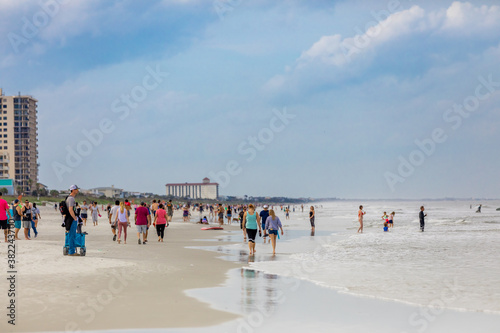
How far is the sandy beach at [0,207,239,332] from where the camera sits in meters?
7.66

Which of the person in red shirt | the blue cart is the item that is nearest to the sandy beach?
the blue cart

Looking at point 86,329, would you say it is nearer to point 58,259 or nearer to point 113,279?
point 113,279

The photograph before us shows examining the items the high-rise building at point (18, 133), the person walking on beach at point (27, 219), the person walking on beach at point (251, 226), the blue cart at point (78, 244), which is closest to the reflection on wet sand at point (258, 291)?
the person walking on beach at point (251, 226)

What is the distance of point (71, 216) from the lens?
43.2 ft

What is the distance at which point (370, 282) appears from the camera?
12.0 meters

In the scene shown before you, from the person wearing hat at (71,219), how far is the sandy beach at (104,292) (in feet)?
1.51

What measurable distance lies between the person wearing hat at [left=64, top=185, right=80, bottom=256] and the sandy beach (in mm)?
460

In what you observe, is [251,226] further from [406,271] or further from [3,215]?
[3,215]

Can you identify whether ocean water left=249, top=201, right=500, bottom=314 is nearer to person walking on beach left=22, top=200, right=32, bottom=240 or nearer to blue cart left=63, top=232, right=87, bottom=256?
blue cart left=63, top=232, right=87, bottom=256

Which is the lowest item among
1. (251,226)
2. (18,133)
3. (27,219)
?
(251,226)

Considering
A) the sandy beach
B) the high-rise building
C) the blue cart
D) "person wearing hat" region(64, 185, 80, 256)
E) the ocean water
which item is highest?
the high-rise building

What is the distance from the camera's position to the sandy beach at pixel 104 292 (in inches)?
302

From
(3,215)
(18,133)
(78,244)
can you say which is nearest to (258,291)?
(78,244)

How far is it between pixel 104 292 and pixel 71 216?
417 centimetres
